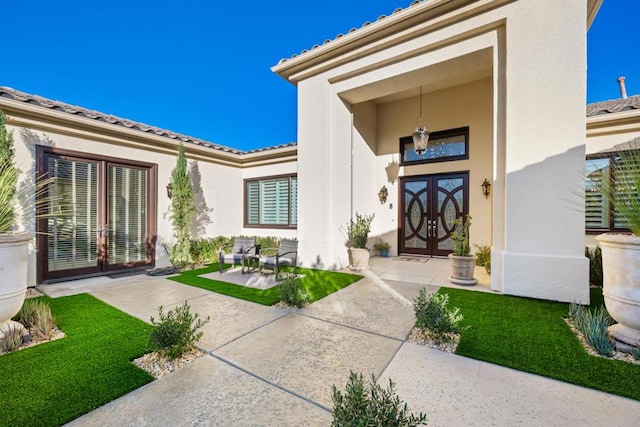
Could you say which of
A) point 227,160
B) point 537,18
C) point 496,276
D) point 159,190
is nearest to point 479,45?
point 537,18

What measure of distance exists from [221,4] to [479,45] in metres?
10.3

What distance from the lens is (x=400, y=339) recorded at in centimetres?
312

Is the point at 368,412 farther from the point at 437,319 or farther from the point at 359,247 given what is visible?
the point at 359,247

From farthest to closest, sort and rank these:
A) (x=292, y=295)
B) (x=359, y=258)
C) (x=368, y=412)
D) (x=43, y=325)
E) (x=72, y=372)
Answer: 1. (x=359, y=258)
2. (x=292, y=295)
3. (x=43, y=325)
4. (x=72, y=372)
5. (x=368, y=412)

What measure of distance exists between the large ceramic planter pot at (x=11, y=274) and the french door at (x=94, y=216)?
293cm

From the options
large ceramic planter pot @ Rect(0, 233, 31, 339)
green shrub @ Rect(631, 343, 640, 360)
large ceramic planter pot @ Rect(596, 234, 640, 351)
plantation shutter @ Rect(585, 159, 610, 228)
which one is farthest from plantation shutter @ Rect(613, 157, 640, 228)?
large ceramic planter pot @ Rect(0, 233, 31, 339)

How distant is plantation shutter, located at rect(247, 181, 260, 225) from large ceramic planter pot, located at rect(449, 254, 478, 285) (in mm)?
6698

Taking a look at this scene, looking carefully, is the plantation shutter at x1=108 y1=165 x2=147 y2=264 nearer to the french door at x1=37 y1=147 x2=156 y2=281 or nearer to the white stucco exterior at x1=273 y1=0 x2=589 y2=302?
the french door at x1=37 y1=147 x2=156 y2=281

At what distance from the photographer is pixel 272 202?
9438 millimetres

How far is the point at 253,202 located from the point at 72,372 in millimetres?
7706

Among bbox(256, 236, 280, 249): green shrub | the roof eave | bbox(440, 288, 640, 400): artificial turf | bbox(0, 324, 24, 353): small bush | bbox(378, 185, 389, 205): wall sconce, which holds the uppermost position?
the roof eave

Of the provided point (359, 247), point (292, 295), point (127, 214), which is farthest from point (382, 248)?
point (127, 214)

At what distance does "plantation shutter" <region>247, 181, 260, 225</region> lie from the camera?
386 inches

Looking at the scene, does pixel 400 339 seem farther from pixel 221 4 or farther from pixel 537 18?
pixel 221 4
